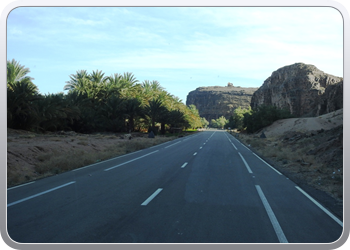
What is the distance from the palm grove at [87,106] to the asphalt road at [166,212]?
18449 mm

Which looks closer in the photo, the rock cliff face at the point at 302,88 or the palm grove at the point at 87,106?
the palm grove at the point at 87,106

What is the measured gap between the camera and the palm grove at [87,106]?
105ft

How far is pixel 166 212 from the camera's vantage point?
6695mm

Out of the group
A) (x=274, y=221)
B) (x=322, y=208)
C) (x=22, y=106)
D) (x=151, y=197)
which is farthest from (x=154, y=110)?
(x=274, y=221)

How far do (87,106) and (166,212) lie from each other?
5070 cm

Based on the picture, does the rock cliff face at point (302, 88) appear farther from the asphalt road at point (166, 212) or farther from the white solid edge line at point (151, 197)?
the white solid edge line at point (151, 197)

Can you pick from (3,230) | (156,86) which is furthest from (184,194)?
(156,86)

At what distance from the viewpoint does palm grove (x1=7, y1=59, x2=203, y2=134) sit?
3203cm

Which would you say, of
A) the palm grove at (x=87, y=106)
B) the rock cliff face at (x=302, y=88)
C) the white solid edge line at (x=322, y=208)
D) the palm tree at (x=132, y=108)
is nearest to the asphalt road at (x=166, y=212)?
the white solid edge line at (x=322, y=208)

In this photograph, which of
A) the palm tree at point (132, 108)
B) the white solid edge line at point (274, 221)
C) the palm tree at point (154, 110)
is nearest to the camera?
the white solid edge line at point (274, 221)

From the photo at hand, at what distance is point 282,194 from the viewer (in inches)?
352

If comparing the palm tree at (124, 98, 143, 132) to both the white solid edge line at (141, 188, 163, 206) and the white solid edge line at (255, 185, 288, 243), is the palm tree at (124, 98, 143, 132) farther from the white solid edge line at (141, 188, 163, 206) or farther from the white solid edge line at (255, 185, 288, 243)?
the white solid edge line at (255, 185, 288, 243)

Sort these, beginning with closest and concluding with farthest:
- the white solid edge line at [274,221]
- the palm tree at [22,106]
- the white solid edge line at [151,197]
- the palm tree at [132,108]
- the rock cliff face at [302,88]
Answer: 1. the white solid edge line at [274,221]
2. the white solid edge line at [151,197]
3. the palm tree at [22,106]
4. the palm tree at [132,108]
5. the rock cliff face at [302,88]

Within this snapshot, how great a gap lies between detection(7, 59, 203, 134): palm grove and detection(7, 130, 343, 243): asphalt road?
18.4 metres
